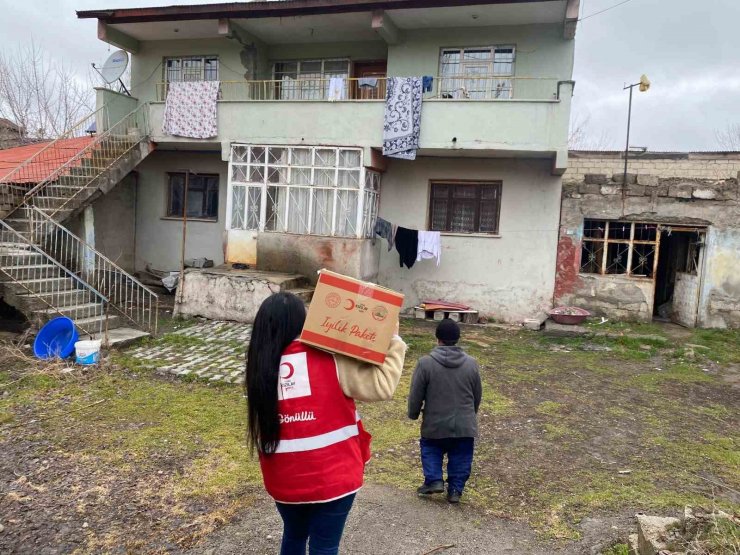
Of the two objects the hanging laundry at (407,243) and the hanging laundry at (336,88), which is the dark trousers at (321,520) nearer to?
the hanging laundry at (407,243)

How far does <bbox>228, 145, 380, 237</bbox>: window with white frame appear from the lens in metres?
11.5

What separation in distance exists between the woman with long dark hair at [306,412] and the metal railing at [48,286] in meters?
6.87

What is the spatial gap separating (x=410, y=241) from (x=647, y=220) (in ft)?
17.0

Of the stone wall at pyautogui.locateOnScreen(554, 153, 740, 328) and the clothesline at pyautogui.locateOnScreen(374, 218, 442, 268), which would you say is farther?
the clothesline at pyautogui.locateOnScreen(374, 218, 442, 268)

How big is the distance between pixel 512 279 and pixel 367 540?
9.35 m

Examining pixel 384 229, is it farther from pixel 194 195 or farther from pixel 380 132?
→ pixel 194 195

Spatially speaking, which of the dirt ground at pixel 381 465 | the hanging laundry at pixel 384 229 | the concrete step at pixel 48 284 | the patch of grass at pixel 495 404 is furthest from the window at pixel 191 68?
the patch of grass at pixel 495 404

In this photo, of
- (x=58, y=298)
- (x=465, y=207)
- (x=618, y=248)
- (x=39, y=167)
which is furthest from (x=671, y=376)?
(x=39, y=167)

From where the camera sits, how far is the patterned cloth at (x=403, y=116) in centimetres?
1095

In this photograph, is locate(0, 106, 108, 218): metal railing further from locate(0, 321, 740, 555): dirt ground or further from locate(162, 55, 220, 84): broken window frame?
locate(0, 321, 740, 555): dirt ground

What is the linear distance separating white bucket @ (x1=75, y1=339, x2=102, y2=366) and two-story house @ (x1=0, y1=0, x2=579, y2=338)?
4339 mm

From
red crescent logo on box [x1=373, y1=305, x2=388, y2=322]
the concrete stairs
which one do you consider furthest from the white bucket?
red crescent logo on box [x1=373, y1=305, x2=388, y2=322]

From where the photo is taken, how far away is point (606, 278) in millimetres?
11820

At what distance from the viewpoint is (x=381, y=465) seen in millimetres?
4844
